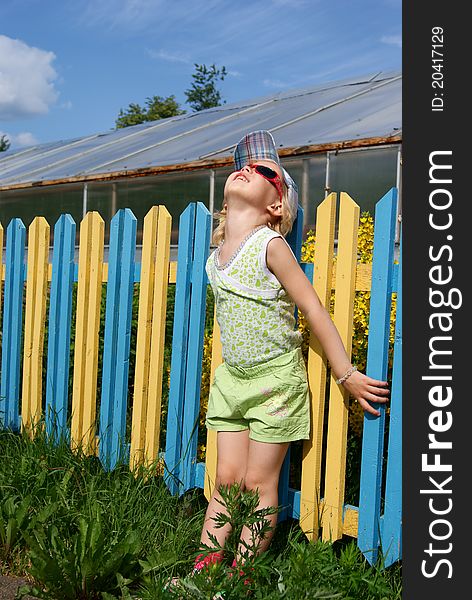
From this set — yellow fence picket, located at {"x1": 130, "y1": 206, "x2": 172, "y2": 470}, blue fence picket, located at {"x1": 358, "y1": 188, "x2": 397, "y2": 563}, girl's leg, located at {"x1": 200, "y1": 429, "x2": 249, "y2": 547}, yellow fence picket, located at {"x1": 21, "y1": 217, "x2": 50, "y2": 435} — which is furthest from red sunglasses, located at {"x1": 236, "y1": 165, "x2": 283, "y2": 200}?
yellow fence picket, located at {"x1": 21, "y1": 217, "x2": 50, "y2": 435}

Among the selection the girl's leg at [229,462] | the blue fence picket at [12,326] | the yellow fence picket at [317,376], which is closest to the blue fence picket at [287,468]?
the yellow fence picket at [317,376]

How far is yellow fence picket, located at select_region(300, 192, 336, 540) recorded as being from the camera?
2.74m

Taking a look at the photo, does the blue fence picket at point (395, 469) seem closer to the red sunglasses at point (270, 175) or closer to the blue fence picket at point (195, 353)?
the red sunglasses at point (270, 175)

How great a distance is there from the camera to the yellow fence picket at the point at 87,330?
12.5ft

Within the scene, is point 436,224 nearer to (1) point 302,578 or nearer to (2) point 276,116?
(1) point 302,578

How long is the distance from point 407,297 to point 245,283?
61 cm

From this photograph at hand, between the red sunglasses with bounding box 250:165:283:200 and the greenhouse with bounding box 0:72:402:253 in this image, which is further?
the greenhouse with bounding box 0:72:402:253

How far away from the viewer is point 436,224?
2189 mm

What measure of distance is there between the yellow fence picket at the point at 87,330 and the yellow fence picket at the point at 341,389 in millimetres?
1444

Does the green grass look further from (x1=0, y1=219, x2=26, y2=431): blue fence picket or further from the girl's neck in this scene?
the girl's neck

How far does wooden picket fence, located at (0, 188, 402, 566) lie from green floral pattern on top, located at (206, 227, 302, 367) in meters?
0.18

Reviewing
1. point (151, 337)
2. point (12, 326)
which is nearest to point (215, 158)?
point (12, 326)

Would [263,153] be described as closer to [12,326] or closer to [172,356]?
[172,356]

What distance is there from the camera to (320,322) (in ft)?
8.39
